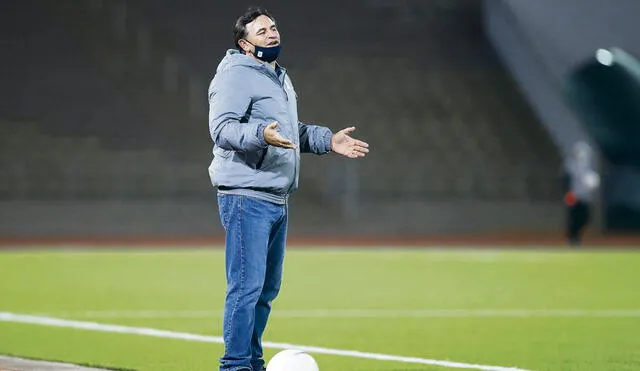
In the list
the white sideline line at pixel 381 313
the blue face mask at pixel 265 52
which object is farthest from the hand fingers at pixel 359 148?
the white sideline line at pixel 381 313

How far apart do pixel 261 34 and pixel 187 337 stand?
4372mm

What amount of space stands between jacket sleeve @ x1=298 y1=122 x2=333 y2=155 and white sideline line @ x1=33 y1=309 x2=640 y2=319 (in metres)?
5.30

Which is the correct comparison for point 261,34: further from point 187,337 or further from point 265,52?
point 187,337

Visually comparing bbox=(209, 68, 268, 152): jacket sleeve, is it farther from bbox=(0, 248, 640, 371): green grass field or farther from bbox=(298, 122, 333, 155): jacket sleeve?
bbox=(0, 248, 640, 371): green grass field

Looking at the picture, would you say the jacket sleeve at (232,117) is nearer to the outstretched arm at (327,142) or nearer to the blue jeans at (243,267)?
the blue jeans at (243,267)

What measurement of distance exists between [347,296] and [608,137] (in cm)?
2190

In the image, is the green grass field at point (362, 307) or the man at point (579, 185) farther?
the man at point (579, 185)

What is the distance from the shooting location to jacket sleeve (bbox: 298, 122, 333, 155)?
8.70 m

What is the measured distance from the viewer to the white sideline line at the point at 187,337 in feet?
32.7

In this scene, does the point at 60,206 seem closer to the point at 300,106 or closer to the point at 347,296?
the point at 300,106

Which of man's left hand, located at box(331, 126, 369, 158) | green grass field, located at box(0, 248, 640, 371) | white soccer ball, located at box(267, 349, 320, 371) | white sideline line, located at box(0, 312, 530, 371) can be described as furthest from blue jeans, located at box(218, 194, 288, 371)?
white sideline line, located at box(0, 312, 530, 371)

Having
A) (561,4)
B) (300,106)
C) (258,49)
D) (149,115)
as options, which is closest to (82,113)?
(149,115)

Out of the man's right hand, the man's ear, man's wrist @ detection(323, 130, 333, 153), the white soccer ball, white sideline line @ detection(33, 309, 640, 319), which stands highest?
the man's ear

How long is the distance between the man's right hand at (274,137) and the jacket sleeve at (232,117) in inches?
1.8
